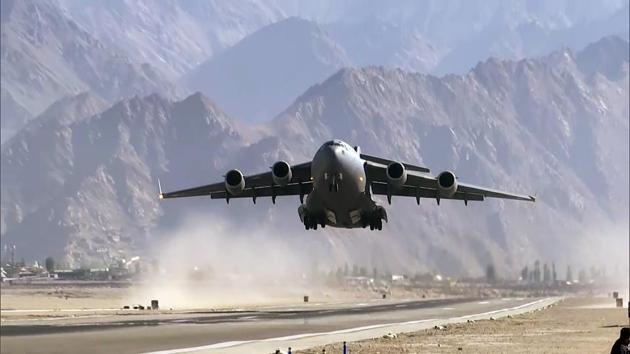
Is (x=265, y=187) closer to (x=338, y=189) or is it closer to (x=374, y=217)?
(x=374, y=217)

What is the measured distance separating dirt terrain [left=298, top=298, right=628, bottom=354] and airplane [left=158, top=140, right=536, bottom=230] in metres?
7.53

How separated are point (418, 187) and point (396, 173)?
938 centimetres

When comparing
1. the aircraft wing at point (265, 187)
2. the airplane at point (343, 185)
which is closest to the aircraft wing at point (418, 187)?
the airplane at point (343, 185)

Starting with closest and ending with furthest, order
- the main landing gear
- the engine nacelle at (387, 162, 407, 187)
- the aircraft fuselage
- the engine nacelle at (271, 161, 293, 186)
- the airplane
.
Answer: the aircraft fuselage, the airplane, the engine nacelle at (271, 161, 293, 186), the engine nacelle at (387, 162, 407, 187), the main landing gear

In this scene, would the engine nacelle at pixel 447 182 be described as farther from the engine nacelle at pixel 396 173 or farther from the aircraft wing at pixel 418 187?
the engine nacelle at pixel 396 173

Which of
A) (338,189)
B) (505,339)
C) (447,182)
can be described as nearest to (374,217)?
(447,182)

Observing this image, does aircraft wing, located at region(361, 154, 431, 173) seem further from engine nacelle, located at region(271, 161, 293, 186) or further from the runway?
the runway

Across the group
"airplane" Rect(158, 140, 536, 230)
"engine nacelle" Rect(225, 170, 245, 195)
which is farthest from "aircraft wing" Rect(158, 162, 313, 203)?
"engine nacelle" Rect(225, 170, 245, 195)

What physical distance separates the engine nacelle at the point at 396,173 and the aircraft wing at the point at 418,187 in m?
3.01

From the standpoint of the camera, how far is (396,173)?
195 ft

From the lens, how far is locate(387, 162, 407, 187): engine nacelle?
59344mm

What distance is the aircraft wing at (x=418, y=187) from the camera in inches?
2527

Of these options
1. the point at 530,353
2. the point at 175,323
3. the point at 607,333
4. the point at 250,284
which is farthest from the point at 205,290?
the point at 530,353

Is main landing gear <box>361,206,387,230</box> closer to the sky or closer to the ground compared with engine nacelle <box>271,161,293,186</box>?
closer to the ground
